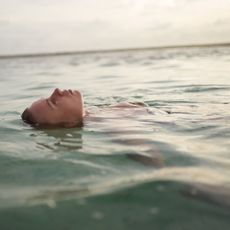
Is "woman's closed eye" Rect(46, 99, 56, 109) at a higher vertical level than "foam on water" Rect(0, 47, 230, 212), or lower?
higher

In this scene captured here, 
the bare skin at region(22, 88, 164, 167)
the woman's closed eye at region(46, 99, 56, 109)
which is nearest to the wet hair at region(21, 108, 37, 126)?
the bare skin at region(22, 88, 164, 167)

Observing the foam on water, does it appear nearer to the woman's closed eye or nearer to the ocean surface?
the ocean surface

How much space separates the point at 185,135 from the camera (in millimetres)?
4828

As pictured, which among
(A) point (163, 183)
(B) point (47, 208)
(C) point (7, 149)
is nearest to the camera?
(B) point (47, 208)

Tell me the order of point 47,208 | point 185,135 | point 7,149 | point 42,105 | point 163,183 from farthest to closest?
point 42,105 < point 185,135 < point 7,149 < point 163,183 < point 47,208

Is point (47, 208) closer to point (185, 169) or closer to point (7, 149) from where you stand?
point (185, 169)

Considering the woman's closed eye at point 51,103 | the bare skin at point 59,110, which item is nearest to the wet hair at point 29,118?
the bare skin at point 59,110

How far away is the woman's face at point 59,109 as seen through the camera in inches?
219

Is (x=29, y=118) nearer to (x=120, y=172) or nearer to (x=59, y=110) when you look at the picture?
(x=59, y=110)

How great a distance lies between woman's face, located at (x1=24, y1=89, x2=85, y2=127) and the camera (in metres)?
5.55

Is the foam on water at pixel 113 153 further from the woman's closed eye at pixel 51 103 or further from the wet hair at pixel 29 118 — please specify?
the woman's closed eye at pixel 51 103

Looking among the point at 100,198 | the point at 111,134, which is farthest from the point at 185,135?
the point at 100,198

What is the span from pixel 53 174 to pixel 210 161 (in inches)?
53.0

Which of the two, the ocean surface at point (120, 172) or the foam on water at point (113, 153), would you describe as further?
the foam on water at point (113, 153)
